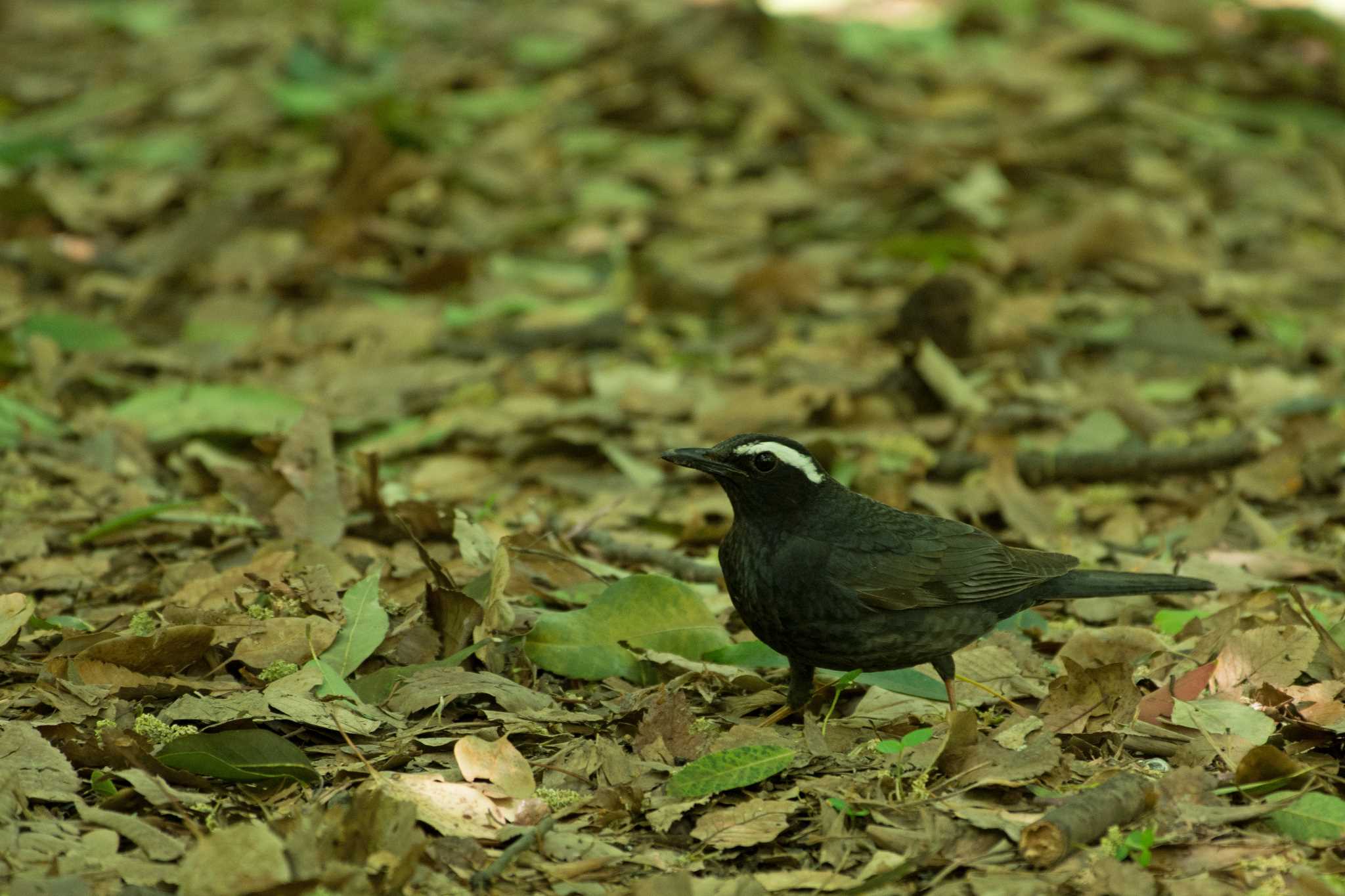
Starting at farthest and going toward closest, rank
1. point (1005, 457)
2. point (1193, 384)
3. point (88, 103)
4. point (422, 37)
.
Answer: point (422, 37) → point (88, 103) → point (1193, 384) → point (1005, 457)

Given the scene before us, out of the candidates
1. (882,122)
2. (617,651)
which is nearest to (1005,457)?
(617,651)

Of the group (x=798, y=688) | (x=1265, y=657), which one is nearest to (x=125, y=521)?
(x=798, y=688)

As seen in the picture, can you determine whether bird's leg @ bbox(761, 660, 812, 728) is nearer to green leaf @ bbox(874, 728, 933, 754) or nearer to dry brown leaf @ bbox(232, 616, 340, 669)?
green leaf @ bbox(874, 728, 933, 754)

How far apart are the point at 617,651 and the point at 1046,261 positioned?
18.1 ft

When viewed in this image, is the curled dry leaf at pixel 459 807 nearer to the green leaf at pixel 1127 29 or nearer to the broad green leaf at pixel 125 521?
the broad green leaf at pixel 125 521

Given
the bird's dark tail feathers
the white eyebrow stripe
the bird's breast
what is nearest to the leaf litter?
the bird's dark tail feathers

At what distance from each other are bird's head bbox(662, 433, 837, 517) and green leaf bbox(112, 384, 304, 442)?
2554 millimetres

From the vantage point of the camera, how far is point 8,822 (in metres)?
3.72

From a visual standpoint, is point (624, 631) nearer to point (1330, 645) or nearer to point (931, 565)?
Result: point (931, 565)

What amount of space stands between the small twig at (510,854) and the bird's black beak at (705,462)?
4.71 ft

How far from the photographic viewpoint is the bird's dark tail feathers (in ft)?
16.5

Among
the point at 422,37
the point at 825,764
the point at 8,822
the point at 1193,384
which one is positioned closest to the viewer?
the point at 8,822

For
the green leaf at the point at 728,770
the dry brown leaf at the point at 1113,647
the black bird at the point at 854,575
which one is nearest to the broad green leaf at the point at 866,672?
the black bird at the point at 854,575

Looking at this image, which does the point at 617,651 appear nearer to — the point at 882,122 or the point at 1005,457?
the point at 1005,457
